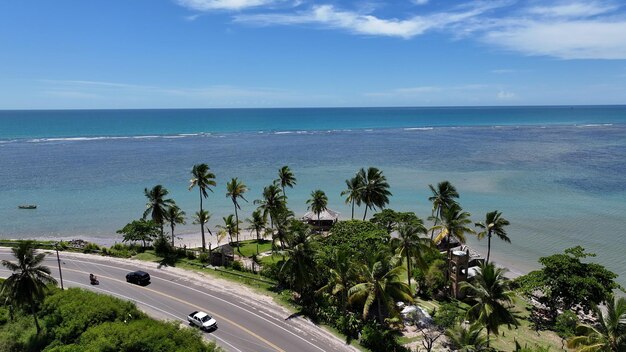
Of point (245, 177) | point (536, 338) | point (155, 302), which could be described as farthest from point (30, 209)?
point (536, 338)

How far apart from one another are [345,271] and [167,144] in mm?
153315

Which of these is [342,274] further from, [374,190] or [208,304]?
→ [374,190]

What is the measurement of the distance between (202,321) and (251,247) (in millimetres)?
23955

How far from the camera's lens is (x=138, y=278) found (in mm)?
47062

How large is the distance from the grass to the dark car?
14261 millimetres

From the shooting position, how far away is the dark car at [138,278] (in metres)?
47.0

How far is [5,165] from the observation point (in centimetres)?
12100

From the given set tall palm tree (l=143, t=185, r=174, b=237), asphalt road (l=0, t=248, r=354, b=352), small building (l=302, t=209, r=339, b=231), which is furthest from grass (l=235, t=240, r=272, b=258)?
tall palm tree (l=143, t=185, r=174, b=237)

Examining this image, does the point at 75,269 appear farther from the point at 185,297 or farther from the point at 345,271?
the point at 345,271

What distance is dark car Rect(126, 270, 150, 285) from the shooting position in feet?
154

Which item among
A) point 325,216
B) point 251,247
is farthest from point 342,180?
point 251,247

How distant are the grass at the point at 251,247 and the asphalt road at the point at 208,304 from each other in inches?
403

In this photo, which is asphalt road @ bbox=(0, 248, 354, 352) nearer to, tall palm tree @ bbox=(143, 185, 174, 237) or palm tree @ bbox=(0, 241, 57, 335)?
tall palm tree @ bbox=(143, 185, 174, 237)

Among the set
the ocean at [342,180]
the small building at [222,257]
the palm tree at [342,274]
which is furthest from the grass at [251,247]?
the palm tree at [342,274]
